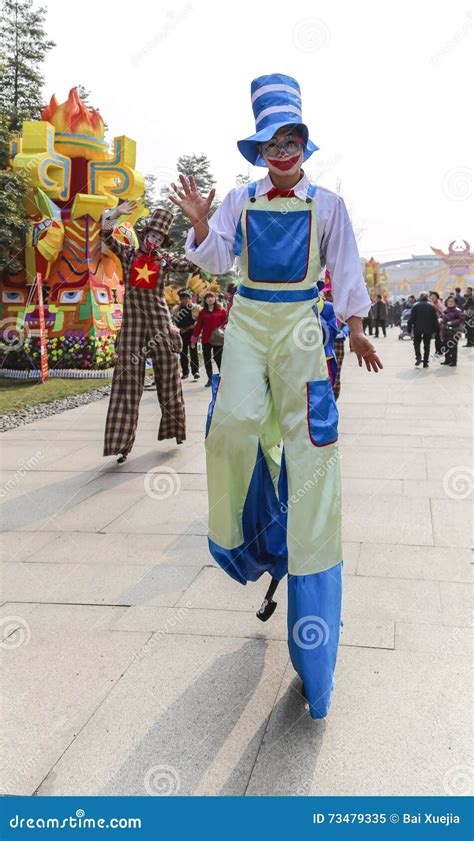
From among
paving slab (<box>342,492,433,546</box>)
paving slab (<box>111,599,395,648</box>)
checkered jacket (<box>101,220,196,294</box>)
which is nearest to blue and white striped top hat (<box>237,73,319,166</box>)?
paving slab (<box>111,599,395,648</box>)

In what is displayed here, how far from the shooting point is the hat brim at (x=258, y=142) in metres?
2.51

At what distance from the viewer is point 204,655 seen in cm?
275

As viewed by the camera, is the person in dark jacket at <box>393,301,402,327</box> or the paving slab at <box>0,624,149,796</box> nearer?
the paving slab at <box>0,624,149,796</box>

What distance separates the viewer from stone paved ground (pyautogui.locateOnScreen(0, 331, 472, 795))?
2100 millimetres

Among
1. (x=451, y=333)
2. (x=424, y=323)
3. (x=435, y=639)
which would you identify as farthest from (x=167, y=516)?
(x=451, y=333)

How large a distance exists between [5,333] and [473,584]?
1167cm

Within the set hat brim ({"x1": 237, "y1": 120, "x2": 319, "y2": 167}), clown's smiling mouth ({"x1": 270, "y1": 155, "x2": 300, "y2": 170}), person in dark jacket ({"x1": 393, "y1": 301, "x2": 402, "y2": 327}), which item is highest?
person in dark jacket ({"x1": 393, "y1": 301, "x2": 402, "y2": 327})

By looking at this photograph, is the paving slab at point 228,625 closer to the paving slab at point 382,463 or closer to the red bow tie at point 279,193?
the red bow tie at point 279,193

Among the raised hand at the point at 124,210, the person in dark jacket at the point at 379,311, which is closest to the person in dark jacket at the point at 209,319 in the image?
the raised hand at the point at 124,210

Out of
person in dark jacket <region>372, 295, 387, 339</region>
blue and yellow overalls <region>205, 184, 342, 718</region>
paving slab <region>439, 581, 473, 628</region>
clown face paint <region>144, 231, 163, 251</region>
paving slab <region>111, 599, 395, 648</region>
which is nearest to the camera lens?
blue and yellow overalls <region>205, 184, 342, 718</region>

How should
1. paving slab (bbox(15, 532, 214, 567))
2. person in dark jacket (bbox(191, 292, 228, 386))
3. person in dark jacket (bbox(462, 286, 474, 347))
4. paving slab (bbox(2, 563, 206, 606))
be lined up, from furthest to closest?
person in dark jacket (bbox(462, 286, 474, 347))
person in dark jacket (bbox(191, 292, 228, 386))
paving slab (bbox(15, 532, 214, 567))
paving slab (bbox(2, 563, 206, 606))

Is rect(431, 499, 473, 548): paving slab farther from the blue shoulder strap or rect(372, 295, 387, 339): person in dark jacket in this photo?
rect(372, 295, 387, 339): person in dark jacket

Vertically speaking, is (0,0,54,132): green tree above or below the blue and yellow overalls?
above

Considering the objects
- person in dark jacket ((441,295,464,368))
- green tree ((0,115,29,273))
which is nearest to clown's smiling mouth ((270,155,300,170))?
green tree ((0,115,29,273))
